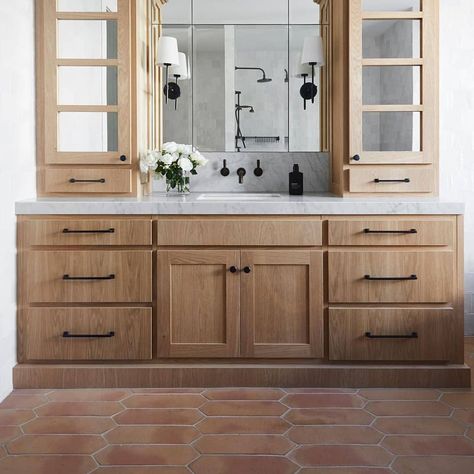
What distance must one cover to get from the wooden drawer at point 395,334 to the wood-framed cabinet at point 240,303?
0.10 metres

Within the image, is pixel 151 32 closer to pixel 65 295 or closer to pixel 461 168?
pixel 65 295

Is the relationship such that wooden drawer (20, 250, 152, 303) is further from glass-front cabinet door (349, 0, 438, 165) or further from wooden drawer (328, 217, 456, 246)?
glass-front cabinet door (349, 0, 438, 165)

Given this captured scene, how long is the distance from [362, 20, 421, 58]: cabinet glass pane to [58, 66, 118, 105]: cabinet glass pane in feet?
4.20

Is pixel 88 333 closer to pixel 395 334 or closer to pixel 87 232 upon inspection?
pixel 87 232

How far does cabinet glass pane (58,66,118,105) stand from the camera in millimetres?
3453

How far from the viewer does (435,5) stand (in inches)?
135

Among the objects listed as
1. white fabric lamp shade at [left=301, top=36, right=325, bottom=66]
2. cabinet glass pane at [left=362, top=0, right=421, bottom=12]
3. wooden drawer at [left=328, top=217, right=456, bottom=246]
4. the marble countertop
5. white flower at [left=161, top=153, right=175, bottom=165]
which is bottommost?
wooden drawer at [left=328, top=217, right=456, bottom=246]

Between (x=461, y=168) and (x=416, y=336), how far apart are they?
1.41 metres

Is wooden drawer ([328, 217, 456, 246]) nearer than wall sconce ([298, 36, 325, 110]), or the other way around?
wooden drawer ([328, 217, 456, 246])

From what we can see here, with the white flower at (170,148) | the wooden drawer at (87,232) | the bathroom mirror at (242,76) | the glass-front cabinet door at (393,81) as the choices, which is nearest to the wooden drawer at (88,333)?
the wooden drawer at (87,232)

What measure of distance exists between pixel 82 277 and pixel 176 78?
139 centimetres

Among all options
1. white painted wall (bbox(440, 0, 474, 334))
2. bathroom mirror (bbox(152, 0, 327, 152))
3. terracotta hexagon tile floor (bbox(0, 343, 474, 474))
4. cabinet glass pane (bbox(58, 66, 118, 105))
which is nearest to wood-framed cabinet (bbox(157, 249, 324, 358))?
terracotta hexagon tile floor (bbox(0, 343, 474, 474))

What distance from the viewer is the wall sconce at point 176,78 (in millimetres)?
3934

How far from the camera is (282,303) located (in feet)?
10.5
